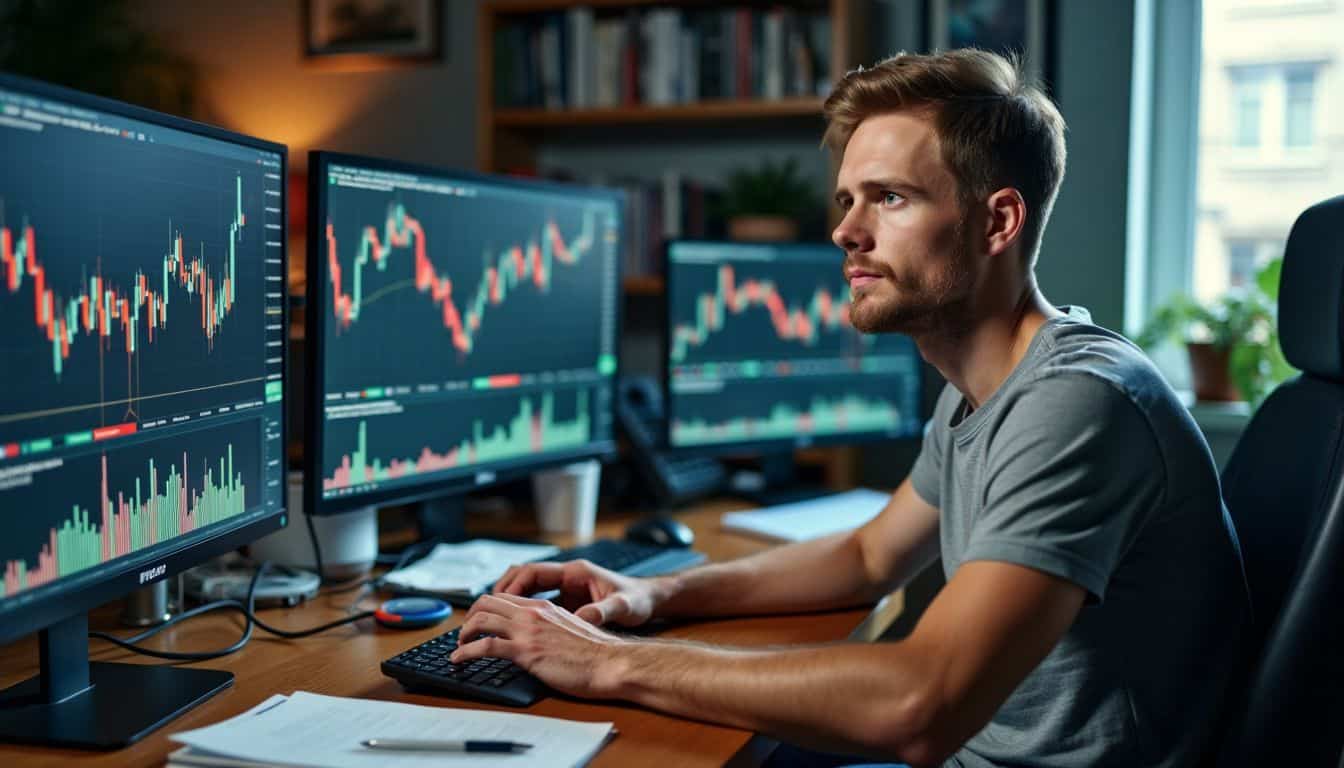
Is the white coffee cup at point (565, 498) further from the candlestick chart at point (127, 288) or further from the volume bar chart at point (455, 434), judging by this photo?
the candlestick chart at point (127, 288)

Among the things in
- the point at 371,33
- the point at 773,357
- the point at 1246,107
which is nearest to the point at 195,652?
the point at 773,357

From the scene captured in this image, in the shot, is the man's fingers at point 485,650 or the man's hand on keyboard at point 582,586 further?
the man's hand on keyboard at point 582,586

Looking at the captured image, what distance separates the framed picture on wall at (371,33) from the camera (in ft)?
10.3

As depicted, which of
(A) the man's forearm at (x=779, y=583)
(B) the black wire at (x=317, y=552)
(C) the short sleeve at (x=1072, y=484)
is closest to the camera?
(C) the short sleeve at (x=1072, y=484)

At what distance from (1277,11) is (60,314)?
2515 mm

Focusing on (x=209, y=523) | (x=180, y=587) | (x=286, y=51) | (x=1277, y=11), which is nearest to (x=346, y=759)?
(x=209, y=523)

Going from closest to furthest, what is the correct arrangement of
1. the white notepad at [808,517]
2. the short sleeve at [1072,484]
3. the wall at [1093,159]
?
the short sleeve at [1072,484] < the white notepad at [808,517] < the wall at [1093,159]

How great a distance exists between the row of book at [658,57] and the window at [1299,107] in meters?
1.00

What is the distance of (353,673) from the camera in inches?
46.4

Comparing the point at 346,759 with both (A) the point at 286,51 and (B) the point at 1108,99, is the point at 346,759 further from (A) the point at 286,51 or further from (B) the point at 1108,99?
(A) the point at 286,51

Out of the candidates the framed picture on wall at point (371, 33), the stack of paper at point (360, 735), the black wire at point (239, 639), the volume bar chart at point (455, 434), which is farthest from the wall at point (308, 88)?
the stack of paper at point (360, 735)

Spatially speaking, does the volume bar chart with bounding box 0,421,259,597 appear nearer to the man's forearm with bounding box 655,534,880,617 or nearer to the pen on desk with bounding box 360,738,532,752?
the pen on desk with bounding box 360,738,532,752

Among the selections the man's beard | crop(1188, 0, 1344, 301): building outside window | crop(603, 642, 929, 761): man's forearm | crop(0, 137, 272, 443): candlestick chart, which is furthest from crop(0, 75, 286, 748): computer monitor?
crop(1188, 0, 1344, 301): building outside window

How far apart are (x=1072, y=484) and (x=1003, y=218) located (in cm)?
37
